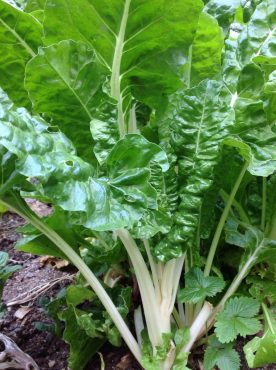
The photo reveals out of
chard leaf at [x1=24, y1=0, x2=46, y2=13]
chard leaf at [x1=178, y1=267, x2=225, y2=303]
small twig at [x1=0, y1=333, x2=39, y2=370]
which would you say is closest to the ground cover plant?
chard leaf at [x1=178, y1=267, x2=225, y2=303]

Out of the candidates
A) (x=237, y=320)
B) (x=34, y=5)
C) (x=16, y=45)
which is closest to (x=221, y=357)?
(x=237, y=320)

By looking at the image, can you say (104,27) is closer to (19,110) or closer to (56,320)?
(19,110)

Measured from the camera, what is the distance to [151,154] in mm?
887

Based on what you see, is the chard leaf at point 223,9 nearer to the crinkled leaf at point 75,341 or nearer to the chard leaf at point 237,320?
the chard leaf at point 237,320

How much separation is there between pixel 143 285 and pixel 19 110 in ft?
1.63

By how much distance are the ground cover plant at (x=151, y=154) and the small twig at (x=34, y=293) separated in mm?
246

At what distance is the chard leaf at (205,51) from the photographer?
1079 millimetres

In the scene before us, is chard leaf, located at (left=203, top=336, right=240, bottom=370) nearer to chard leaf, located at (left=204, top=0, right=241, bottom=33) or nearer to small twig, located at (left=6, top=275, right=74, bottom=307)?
small twig, located at (left=6, top=275, right=74, bottom=307)

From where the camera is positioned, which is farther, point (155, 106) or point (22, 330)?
point (22, 330)

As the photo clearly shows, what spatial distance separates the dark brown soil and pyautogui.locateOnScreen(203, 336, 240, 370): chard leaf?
97 millimetres

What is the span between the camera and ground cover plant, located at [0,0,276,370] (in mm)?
888

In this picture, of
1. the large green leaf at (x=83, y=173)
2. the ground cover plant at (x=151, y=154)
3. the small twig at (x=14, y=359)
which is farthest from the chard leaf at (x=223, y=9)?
the small twig at (x=14, y=359)

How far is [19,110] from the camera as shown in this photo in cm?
85

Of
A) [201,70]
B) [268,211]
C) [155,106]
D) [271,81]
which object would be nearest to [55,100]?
[155,106]
